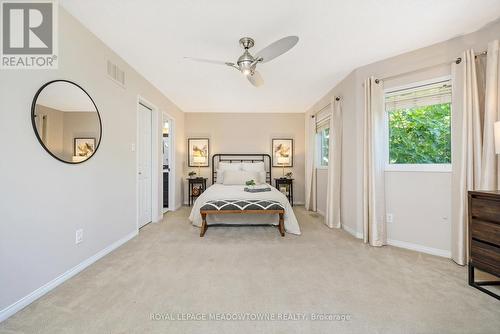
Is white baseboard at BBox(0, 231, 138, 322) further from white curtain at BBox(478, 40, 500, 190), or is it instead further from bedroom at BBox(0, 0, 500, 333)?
white curtain at BBox(478, 40, 500, 190)

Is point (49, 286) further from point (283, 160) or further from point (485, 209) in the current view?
point (283, 160)

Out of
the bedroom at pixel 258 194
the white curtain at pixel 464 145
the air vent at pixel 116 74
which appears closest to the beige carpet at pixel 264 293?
the bedroom at pixel 258 194

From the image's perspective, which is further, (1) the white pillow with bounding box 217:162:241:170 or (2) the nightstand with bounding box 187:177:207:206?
(2) the nightstand with bounding box 187:177:207:206

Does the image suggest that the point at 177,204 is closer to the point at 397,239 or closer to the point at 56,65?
the point at 56,65

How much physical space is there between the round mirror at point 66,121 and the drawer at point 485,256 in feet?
12.4

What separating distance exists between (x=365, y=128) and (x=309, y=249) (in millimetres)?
1828

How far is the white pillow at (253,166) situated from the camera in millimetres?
5289

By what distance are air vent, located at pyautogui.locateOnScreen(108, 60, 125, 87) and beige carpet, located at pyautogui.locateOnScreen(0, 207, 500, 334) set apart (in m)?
2.19

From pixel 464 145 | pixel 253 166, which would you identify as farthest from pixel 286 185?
pixel 464 145

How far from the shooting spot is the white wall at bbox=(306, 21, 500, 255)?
2477 mm

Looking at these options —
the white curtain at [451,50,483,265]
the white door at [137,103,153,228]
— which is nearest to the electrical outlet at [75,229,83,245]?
the white door at [137,103,153,228]

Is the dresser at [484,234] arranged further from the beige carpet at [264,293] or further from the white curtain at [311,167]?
the white curtain at [311,167]

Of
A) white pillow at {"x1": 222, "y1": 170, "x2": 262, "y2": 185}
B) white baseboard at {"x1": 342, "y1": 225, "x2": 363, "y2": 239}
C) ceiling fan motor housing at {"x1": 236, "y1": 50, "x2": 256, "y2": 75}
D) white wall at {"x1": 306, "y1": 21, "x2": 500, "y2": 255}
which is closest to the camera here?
ceiling fan motor housing at {"x1": 236, "y1": 50, "x2": 256, "y2": 75}

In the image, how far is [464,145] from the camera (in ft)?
7.35
